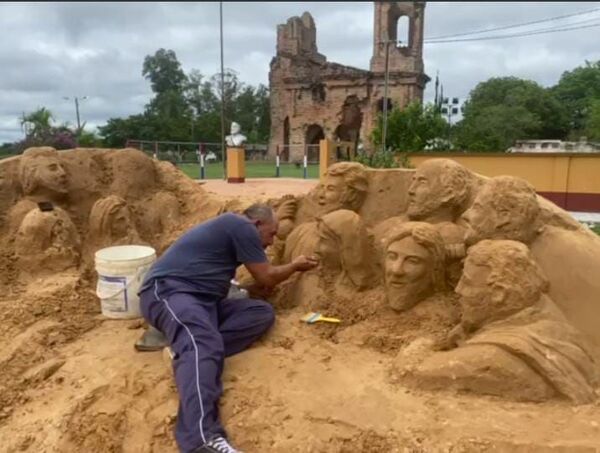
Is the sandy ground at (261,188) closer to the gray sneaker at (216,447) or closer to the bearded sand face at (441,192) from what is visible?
the bearded sand face at (441,192)

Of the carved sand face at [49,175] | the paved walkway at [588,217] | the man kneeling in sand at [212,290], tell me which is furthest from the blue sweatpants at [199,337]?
the paved walkway at [588,217]

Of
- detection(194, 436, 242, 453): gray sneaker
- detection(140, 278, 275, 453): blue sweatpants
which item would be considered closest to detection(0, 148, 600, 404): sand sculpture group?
detection(140, 278, 275, 453): blue sweatpants

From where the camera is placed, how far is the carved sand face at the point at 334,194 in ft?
12.3

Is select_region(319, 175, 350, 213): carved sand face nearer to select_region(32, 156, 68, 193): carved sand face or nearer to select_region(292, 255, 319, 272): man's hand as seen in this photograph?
select_region(292, 255, 319, 272): man's hand

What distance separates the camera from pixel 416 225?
9.89 ft

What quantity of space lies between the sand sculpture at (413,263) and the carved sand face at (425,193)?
1.04 feet

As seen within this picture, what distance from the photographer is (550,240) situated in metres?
2.93

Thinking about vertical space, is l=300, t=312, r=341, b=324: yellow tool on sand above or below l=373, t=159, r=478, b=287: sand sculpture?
below

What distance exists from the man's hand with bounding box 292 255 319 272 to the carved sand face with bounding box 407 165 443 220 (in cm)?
70

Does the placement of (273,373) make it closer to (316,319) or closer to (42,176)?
(316,319)

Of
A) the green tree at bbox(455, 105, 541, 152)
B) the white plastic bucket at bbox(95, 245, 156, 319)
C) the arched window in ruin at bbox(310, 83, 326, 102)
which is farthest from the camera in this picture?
the arched window in ruin at bbox(310, 83, 326, 102)

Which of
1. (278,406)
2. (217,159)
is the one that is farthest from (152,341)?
(217,159)

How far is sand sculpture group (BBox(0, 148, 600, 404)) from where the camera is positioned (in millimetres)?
2518

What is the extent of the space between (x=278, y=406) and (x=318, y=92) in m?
27.9
